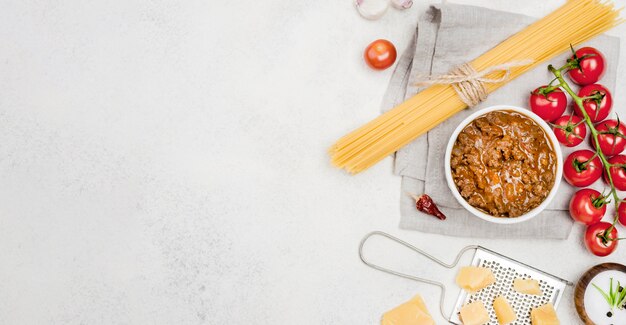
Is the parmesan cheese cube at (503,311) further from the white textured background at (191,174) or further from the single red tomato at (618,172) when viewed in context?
Answer: the single red tomato at (618,172)

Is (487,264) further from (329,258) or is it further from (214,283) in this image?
(214,283)

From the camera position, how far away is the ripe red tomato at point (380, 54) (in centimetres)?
154

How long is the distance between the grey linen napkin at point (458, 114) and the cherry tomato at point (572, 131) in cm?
5

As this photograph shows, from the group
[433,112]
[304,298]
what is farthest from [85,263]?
[433,112]

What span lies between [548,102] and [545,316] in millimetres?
553

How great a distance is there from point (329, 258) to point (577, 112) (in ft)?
2.48

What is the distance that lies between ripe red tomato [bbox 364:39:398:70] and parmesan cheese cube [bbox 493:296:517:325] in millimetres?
680

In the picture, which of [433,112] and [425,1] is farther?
[425,1]

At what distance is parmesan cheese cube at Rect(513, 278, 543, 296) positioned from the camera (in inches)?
61.4

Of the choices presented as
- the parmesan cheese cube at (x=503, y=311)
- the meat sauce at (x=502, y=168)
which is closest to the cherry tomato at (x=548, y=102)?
the meat sauce at (x=502, y=168)

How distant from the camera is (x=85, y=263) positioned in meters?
1.56

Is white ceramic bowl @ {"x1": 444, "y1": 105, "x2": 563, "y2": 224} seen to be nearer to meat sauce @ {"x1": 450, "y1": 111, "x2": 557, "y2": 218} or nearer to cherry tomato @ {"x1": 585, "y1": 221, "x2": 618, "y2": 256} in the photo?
meat sauce @ {"x1": 450, "y1": 111, "x2": 557, "y2": 218}

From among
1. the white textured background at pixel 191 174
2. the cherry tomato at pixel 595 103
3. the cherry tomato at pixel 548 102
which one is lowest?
the white textured background at pixel 191 174

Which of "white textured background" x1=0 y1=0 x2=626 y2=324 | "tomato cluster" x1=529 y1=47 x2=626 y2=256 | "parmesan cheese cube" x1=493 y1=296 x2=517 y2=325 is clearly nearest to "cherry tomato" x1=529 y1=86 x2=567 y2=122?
"tomato cluster" x1=529 y1=47 x2=626 y2=256
